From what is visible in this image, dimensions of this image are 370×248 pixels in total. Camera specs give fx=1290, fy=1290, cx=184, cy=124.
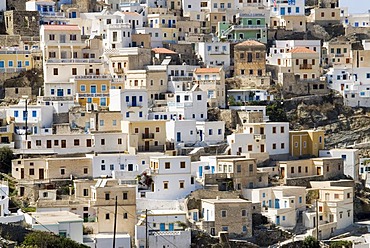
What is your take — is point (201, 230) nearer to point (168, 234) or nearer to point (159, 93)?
point (168, 234)

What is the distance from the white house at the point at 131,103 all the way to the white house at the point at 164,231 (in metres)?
8.86

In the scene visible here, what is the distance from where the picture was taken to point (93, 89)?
58.2m

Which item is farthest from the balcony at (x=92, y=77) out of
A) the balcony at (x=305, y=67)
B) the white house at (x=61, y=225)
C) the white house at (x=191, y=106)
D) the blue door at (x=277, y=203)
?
the white house at (x=61, y=225)

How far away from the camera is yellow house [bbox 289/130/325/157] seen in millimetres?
56500

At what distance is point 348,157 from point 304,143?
2247 mm

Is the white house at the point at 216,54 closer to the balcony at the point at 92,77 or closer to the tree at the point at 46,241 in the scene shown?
the balcony at the point at 92,77

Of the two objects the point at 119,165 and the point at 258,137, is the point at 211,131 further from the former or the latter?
the point at 119,165

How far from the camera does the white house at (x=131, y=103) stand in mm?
56188

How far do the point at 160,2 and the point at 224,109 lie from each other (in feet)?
43.7

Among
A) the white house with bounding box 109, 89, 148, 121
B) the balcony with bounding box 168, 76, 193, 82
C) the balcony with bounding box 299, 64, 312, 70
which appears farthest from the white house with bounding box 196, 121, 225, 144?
the balcony with bounding box 299, 64, 312, 70

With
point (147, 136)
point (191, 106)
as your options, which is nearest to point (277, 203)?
point (147, 136)

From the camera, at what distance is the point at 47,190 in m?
50.2

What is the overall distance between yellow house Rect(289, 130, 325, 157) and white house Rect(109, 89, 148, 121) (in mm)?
6547

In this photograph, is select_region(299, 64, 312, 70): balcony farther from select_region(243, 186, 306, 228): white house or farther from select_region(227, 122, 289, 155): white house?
select_region(243, 186, 306, 228): white house
